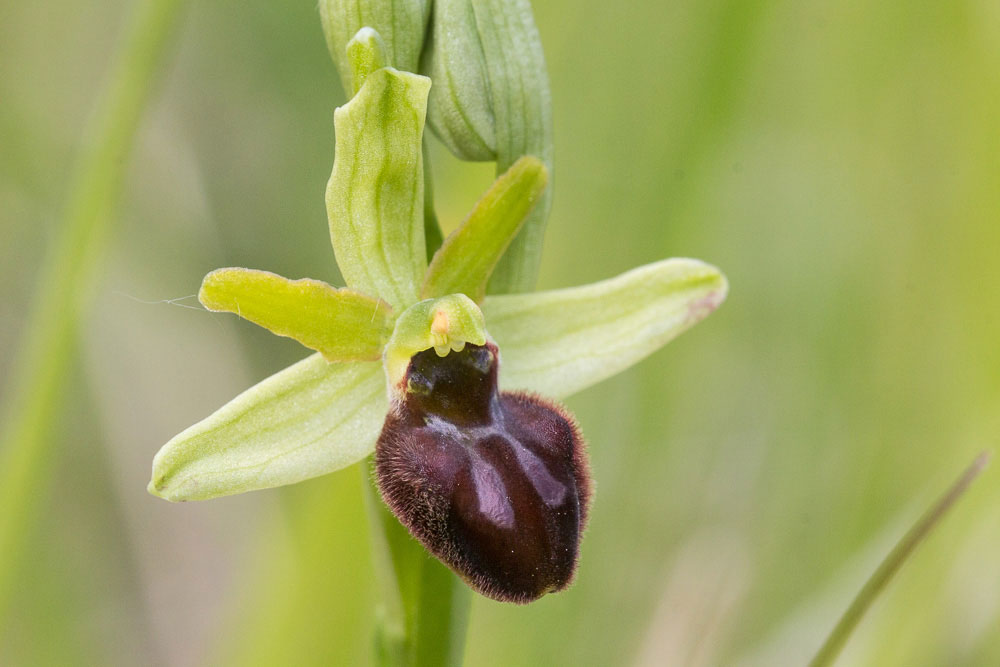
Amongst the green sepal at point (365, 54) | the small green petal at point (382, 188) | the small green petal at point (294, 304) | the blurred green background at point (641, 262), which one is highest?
the green sepal at point (365, 54)

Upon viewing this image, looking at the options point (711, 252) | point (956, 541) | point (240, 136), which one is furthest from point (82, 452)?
point (956, 541)

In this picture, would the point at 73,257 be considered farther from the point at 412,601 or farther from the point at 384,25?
the point at 412,601

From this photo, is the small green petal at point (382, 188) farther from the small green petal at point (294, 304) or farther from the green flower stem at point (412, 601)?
the green flower stem at point (412, 601)

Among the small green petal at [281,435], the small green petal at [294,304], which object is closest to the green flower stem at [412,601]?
the small green petal at [281,435]

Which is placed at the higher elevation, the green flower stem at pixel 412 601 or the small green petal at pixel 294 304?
the small green petal at pixel 294 304

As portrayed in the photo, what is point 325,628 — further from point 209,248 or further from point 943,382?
point 943,382
